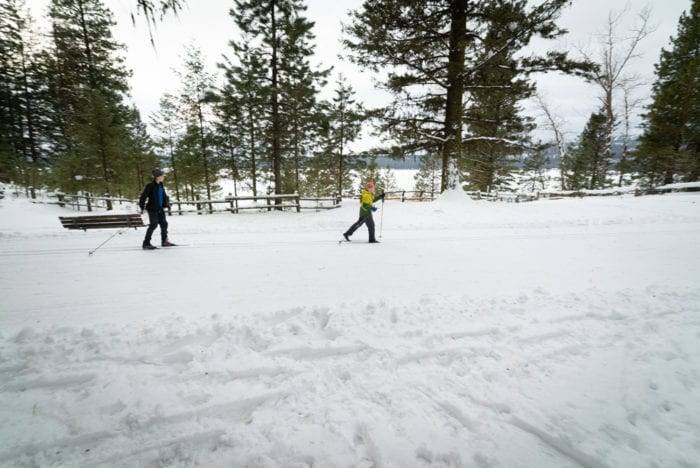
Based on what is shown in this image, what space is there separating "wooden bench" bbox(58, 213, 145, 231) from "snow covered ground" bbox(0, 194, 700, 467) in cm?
285

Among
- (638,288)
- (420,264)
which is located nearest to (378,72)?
(420,264)

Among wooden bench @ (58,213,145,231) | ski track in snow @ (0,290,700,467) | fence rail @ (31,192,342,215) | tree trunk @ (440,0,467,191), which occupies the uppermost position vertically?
tree trunk @ (440,0,467,191)

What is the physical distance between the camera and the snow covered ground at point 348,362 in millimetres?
2127

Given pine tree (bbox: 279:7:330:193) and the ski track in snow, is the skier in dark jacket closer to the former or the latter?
the ski track in snow

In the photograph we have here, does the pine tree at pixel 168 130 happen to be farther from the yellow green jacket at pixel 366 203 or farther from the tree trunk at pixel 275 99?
the yellow green jacket at pixel 366 203

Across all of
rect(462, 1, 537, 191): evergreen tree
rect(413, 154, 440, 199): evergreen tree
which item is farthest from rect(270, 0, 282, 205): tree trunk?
rect(413, 154, 440, 199): evergreen tree

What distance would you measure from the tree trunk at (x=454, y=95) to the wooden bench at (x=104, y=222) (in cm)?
1256

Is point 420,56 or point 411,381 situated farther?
point 420,56

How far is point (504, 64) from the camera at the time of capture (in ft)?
36.7

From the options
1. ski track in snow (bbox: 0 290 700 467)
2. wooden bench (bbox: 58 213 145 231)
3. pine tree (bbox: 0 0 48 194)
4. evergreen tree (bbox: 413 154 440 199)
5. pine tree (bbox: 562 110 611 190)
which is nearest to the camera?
ski track in snow (bbox: 0 290 700 467)

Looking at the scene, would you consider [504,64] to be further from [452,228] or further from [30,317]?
[30,317]

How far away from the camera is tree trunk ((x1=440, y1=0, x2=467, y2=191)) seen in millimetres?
11180

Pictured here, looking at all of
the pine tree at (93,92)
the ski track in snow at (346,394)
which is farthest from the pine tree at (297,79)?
the ski track in snow at (346,394)

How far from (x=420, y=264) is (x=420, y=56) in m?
10.2
